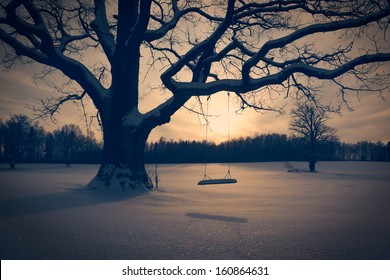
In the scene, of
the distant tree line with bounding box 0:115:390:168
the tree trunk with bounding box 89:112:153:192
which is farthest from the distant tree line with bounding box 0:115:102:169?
the tree trunk with bounding box 89:112:153:192

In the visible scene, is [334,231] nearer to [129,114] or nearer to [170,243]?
[170,243]

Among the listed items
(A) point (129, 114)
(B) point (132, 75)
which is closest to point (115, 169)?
(A) point (129, 114)

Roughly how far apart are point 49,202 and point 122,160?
2692 millimetres

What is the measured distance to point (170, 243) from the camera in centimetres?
301

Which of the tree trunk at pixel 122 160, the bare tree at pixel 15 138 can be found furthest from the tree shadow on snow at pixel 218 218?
the bare tree at pixel 15 138

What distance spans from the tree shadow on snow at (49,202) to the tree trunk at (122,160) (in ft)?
1.88

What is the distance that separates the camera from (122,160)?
25.8 feet

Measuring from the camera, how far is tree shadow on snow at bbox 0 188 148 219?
178 inches

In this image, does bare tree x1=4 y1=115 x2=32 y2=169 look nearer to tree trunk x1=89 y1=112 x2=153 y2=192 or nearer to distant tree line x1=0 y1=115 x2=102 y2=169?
distant tree line x1=0 y1=115 x2=102 y2=169

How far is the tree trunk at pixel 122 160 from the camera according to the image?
7.58 meters

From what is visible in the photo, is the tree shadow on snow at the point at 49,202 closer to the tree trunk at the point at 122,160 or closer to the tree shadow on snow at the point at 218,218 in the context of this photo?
the tree trunk at the point at 122,160

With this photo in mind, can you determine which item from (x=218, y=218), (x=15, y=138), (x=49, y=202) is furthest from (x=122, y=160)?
(x=15, y=138)

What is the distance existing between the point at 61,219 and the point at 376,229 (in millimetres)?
4615

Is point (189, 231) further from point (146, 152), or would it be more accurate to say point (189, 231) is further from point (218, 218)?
point (146, 152)
